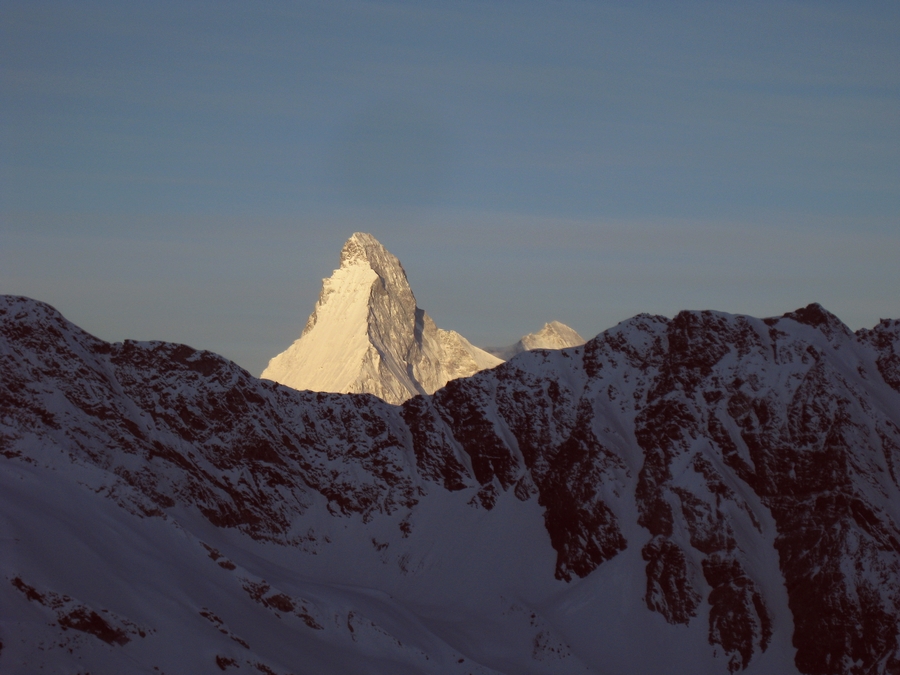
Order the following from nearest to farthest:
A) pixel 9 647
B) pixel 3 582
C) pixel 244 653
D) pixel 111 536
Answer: pixel 9 647
pixel 3 582
pixel 244 653
pixel 111 536

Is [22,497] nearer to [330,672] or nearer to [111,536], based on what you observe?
[111,536]

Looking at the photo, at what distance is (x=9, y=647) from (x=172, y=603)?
36.3 meters

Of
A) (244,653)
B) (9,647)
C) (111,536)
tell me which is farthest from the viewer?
(111,536)

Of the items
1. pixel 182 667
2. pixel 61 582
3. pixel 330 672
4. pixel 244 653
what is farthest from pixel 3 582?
pixel 330 672

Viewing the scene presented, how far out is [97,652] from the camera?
158625 millimetres

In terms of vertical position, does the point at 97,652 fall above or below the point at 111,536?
below

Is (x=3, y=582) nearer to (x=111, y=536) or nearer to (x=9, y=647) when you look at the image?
(x=9, y=647)

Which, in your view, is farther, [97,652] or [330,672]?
[330,672]

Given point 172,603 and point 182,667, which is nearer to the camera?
point 182,667

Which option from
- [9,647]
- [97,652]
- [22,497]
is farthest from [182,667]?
[22,497]

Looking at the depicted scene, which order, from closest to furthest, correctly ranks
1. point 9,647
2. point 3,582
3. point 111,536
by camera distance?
point 9,647 < point 3,582 < point 111,536

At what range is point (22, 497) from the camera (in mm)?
188875

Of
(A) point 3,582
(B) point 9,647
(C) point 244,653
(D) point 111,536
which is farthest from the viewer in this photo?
(D) point 111,536

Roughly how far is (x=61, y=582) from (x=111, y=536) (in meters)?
26.3
